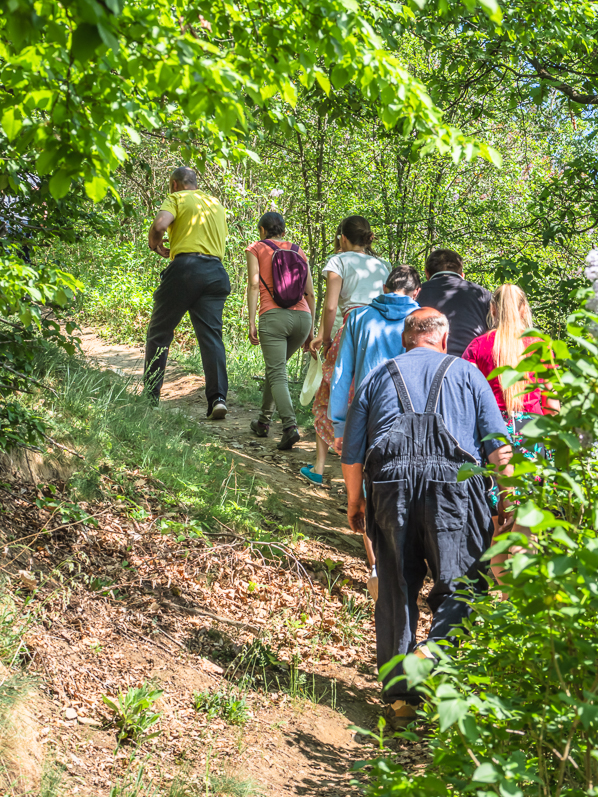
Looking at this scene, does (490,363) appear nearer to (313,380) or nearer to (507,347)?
(507,347)

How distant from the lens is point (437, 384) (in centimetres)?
309

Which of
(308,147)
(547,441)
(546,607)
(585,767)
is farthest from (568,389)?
(308,147)

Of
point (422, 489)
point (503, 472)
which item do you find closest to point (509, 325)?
point (503, 472)

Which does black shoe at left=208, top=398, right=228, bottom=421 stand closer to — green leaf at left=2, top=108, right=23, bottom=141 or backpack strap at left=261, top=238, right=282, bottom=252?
backpack strap at left=261, top=238, right=282, bottom=252

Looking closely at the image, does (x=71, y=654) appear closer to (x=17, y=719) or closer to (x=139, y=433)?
(x=17, y=719)

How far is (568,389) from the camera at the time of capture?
1.53m

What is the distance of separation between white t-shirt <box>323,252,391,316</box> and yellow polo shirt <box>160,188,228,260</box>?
5.82 feet

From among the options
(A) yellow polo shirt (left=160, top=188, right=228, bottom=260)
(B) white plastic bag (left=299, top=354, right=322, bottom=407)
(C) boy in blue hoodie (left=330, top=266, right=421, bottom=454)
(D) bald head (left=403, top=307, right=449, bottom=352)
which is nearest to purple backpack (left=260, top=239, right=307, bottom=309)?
(A) yellow polo shirt (left=160, top=188, right=228, bottom=260)

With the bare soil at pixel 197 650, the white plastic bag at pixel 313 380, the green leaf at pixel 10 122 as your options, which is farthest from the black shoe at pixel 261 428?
the green leaf at pixel 10 122

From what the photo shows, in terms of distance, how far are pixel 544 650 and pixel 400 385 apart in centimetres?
162

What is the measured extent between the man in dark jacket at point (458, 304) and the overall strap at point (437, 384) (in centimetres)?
155

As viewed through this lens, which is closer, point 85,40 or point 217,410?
point 85,40

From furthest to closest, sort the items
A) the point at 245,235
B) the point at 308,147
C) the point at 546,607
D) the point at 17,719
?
the point at 245,235 → the point at 308,147 → the point at 17,719 → the point at 546,607

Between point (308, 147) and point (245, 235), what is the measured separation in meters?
1.72
